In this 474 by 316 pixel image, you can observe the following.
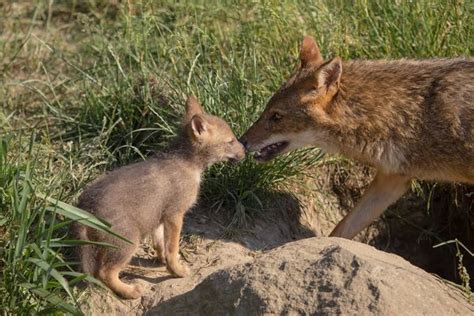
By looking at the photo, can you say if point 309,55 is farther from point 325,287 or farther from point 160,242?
point 325,287

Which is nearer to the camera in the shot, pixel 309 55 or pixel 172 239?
pixel 172 239

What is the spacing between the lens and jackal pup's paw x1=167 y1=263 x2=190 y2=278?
20.4ft

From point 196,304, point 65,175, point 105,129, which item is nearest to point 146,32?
point 105,129

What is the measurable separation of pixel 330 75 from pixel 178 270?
Result: 1969mm

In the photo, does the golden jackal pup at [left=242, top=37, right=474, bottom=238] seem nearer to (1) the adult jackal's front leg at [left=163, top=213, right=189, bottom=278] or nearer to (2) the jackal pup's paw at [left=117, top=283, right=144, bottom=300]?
(1) the adult jackal's front leg at [left=163, top=213, right=189, bottom=278]

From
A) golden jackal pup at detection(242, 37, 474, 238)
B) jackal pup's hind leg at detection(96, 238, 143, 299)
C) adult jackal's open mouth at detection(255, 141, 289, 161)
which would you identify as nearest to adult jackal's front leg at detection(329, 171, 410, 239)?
golden jackal pup at detection(242, 37, 474, 238)

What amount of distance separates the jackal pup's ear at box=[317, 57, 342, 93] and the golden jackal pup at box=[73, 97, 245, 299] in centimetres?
84

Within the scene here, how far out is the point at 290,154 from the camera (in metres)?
7.52

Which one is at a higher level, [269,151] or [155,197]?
[155,197]

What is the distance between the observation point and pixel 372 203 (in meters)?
7.49

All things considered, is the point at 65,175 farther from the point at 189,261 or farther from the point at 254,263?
the point at 254,263

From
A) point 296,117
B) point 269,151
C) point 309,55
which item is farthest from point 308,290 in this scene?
point 309,55

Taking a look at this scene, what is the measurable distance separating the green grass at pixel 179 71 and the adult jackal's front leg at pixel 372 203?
54 cm

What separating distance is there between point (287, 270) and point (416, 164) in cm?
205
